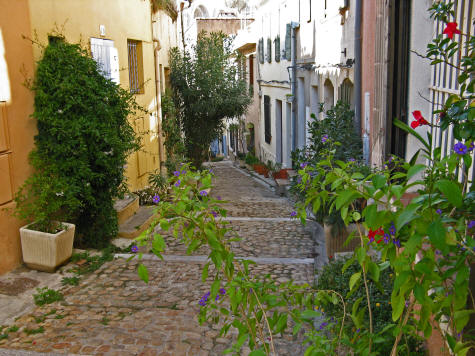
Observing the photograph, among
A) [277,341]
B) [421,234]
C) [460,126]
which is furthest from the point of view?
[277,341]

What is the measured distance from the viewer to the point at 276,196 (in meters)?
13.5

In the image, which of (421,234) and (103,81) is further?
(103,81)

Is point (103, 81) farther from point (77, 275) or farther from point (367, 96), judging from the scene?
point (367, 96)

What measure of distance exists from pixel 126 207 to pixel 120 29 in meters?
3.64

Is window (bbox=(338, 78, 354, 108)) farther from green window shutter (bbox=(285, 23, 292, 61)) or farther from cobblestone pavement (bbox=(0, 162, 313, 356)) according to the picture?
green window shutter (bbox=(285, 23, 292, 61))

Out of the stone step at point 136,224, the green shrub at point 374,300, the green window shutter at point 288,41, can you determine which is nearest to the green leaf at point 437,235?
the green shrub at point 374,300

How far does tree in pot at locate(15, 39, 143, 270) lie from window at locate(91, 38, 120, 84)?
1085mm

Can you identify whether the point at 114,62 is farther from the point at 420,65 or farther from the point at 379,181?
the point at 379,181

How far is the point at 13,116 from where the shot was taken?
20.1ft

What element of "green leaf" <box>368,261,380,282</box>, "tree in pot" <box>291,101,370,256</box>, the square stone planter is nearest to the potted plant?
the square stone planter

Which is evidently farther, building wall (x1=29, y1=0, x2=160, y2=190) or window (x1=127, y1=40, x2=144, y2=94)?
window (x1=127, y1=40, x2=144, y2=94)

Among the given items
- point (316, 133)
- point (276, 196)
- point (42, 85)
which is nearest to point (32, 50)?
point (42, 85)

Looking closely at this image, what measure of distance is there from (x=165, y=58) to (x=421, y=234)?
14.2 m

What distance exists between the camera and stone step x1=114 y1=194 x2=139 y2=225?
27.8 feet
